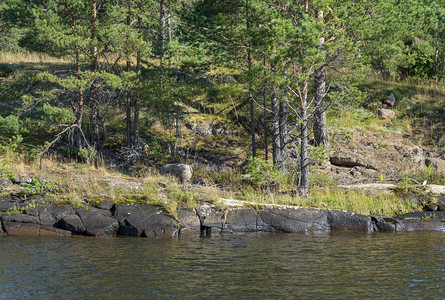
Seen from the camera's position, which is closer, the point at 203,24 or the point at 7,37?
the point at 203,24

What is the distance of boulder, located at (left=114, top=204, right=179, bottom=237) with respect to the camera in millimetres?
14398

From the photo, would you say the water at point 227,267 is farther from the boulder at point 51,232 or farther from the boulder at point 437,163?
the boulder at point 437,163

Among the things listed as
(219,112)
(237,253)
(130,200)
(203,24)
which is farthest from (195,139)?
(237,253)

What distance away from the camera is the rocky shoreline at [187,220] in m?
14.4

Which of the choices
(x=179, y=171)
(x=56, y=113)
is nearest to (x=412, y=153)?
(x=179, y=171)

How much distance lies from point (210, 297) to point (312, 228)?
7.27 meters

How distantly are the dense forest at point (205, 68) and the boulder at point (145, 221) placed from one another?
3.70 meters

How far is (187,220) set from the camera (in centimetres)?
1488

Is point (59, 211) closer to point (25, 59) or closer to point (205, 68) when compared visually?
point (205, 68)

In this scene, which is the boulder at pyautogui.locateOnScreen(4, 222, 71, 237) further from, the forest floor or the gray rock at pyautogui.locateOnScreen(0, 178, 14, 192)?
the gray rock at pyautogui.locateOnScreen(0, 178, 14, 192)

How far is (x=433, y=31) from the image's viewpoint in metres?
29.2

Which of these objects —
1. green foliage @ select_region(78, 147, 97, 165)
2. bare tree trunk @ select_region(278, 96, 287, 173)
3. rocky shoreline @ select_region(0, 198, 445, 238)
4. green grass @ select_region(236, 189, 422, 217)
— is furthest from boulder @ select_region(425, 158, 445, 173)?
green foliage @ select_region(78, 147, 97, 165)

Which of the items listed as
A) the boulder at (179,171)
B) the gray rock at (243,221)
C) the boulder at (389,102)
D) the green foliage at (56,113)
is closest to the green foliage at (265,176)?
the gray rock at (243,221)

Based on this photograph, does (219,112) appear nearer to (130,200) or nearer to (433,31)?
(130,200)
